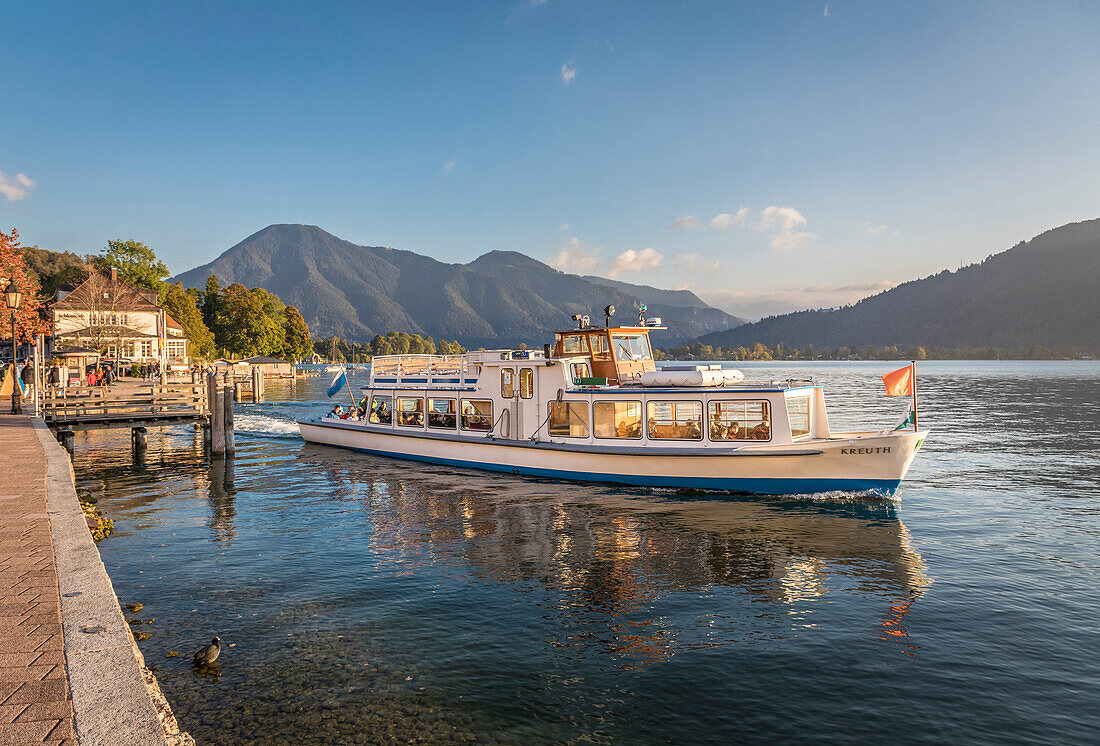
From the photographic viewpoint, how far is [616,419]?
22297mm

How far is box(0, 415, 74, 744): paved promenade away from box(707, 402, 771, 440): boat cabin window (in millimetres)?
17075

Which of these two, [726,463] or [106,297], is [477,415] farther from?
[106,297]

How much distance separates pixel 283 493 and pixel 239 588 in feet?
33.7

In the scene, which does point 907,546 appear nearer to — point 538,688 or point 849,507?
point 849,507

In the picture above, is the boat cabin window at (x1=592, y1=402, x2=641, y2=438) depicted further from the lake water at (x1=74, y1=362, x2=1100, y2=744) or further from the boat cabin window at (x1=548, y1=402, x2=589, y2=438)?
the lake water at (x1=74, y1=362, x2=1100, y2=744)

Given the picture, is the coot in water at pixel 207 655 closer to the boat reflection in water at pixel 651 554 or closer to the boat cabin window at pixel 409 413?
the boat reflection in water at pixel 651 554

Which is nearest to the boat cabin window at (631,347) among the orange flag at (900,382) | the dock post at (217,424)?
the orange flag at (900,382)

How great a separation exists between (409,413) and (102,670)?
2302cm

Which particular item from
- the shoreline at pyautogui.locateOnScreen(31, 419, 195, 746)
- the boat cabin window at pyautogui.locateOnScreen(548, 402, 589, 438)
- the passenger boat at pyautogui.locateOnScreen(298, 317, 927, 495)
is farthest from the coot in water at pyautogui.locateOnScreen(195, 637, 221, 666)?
the boat cabin window at pyautogui.locateOnScreen(548, 402, 589, 438)

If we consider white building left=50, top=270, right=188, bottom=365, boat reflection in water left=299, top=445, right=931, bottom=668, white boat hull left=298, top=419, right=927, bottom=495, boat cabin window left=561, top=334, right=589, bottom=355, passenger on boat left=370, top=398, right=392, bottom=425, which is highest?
white building left=50, top=270, right=188, bottom=365

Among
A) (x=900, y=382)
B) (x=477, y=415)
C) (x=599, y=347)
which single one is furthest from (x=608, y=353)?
(x=900, y=382)

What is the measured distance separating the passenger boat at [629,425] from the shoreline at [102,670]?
15.4m

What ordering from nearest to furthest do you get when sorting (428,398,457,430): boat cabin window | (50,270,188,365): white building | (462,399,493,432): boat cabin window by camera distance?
(462,399,493,432): boat cabin window < (428,398,457,430): boat cabin window < (50,270,188,365): white building

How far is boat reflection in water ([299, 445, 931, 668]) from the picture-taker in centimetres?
1101
